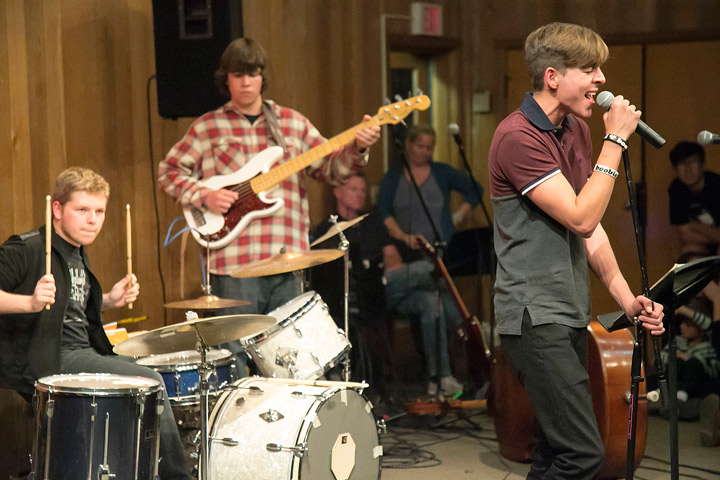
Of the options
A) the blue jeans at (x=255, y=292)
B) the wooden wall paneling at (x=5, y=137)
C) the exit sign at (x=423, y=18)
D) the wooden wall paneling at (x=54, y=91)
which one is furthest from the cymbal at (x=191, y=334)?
the exit sign at (x=423, y=18)

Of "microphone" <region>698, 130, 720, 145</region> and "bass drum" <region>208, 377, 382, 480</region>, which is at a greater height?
"microphone" <region>698, 130, 720, 145</region>

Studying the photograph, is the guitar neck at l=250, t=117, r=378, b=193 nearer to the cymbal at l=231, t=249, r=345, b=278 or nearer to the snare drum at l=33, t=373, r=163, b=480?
the cymbal at l=231, t=249, r=345, b=278

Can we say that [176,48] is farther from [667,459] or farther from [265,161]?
[667,459]

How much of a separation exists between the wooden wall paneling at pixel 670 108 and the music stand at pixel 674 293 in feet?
9.53

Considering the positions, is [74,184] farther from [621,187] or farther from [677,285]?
[621,187]

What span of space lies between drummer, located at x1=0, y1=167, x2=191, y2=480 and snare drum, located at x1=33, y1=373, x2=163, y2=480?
0.33 metres

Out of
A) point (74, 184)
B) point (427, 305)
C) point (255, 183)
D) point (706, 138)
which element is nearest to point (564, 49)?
point (706, 138)

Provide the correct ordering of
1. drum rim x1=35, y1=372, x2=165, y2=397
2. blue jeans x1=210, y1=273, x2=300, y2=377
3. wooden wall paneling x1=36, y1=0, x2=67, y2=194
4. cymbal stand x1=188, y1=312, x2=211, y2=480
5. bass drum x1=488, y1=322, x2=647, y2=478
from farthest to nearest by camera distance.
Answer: wooden wall paneling x1=36, y1=0, x2=67, y2=194
blue jeans x1=210, y1=273, x2=300, y2=377
bass drum x1=488, y1=322, x2=647, y2=478
cymbal stand x1=188, y1=312, x2=211, y2=480
drum rim x1=35, y1=372, x2=165, y2=397

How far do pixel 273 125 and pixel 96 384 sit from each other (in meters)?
1.74

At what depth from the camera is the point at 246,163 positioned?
4.15 metres

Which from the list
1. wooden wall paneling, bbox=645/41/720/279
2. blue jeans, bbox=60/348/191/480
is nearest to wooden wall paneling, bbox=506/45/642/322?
wooden wall paneling, bbox=645/41/720/279

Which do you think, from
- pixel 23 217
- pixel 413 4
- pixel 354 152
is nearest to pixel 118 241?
pixel 23 217

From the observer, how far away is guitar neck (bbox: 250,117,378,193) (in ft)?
13.2

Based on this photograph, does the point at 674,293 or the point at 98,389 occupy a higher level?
the point at 674,293
